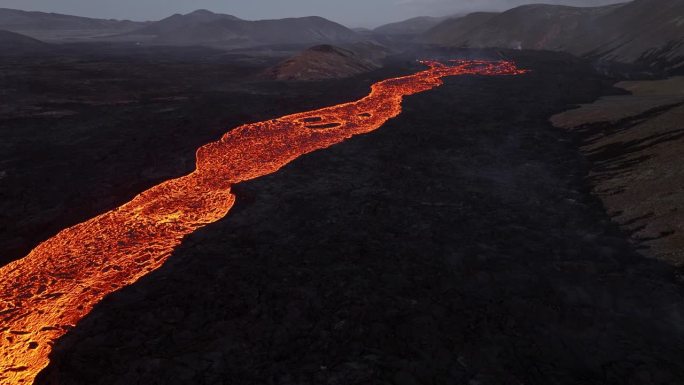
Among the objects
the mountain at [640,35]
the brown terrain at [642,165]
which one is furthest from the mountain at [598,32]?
the brown terrain at [642,165]

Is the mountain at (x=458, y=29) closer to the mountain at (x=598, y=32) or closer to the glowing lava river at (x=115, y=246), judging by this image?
the mountain at (x=598, y=32)

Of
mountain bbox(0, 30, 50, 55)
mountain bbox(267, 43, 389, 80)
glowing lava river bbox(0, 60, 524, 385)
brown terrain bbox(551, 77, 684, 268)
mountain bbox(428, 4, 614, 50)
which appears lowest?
glowing lava river bbox(0, 60, 524, 385)

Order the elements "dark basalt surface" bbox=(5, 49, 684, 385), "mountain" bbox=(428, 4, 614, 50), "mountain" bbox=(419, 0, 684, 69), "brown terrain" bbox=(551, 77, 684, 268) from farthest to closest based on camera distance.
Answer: "mountain" bbox=(428, 4, 614, 50) < "mountain" bbox=(419, 0, 684, 69) < "brown terrain" bbox=(551, 77, 684, 268) < "dark basalt surface" bbox=(5, 49, 684, 385)

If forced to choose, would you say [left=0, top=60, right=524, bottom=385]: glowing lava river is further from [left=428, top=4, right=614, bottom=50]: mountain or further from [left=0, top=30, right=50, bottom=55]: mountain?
[left=0, top=30, right=50, bottom=55]: mountain

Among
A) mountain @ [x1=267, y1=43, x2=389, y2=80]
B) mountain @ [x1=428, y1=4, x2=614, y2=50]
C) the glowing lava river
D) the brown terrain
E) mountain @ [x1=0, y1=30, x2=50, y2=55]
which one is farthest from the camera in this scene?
mountain @ [x1=0, y1=30, x2=50, y2=55]

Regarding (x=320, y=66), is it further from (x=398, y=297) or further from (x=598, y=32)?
(x=598, y=32)

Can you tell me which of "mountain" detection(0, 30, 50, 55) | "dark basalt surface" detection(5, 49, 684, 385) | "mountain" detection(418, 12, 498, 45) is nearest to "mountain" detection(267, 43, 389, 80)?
"dark basalt surface" detection(5, 49, 684, 385)
